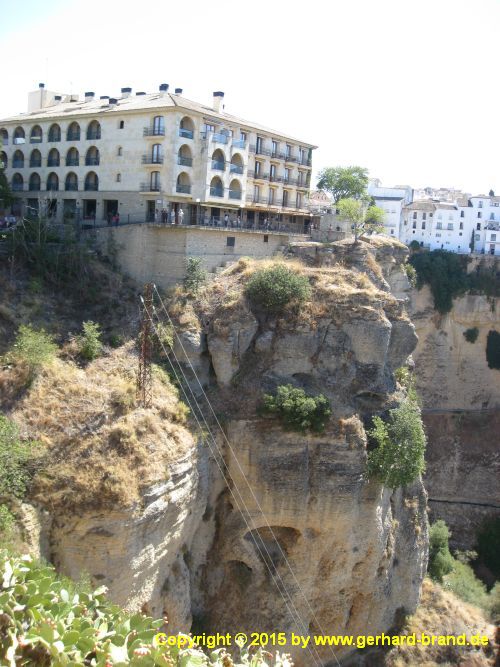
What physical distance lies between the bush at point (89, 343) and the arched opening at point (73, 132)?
15131mm

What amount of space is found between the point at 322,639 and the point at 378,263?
69.1 ft

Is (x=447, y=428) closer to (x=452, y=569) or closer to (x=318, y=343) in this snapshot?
(x=452, y=569)

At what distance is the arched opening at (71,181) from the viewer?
3900 centimetres

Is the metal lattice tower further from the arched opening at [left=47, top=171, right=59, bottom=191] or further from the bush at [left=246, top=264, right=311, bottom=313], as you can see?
the arched opening at [left=47, top=171, right=59, bottom=191]

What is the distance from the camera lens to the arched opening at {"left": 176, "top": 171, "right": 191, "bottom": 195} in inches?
1423

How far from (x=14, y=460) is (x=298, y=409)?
37.6 ft

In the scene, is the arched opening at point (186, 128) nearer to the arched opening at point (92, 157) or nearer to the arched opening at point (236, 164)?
the arched opening at point (236, 164)

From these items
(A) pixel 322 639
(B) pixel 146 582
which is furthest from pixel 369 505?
(B) pixel 146 582

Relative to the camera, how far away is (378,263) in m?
41.0

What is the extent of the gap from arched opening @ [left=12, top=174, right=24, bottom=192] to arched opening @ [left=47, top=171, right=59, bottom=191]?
2249 mm

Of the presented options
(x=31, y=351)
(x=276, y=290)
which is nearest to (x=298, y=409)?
(x=276, y=290)

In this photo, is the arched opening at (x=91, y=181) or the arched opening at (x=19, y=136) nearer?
the arched opening at (x=91, y=181)

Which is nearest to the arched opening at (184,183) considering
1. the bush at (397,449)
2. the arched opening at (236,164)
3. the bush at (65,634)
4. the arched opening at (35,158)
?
the arched opening at (236,164)

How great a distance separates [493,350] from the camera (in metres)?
55.7
